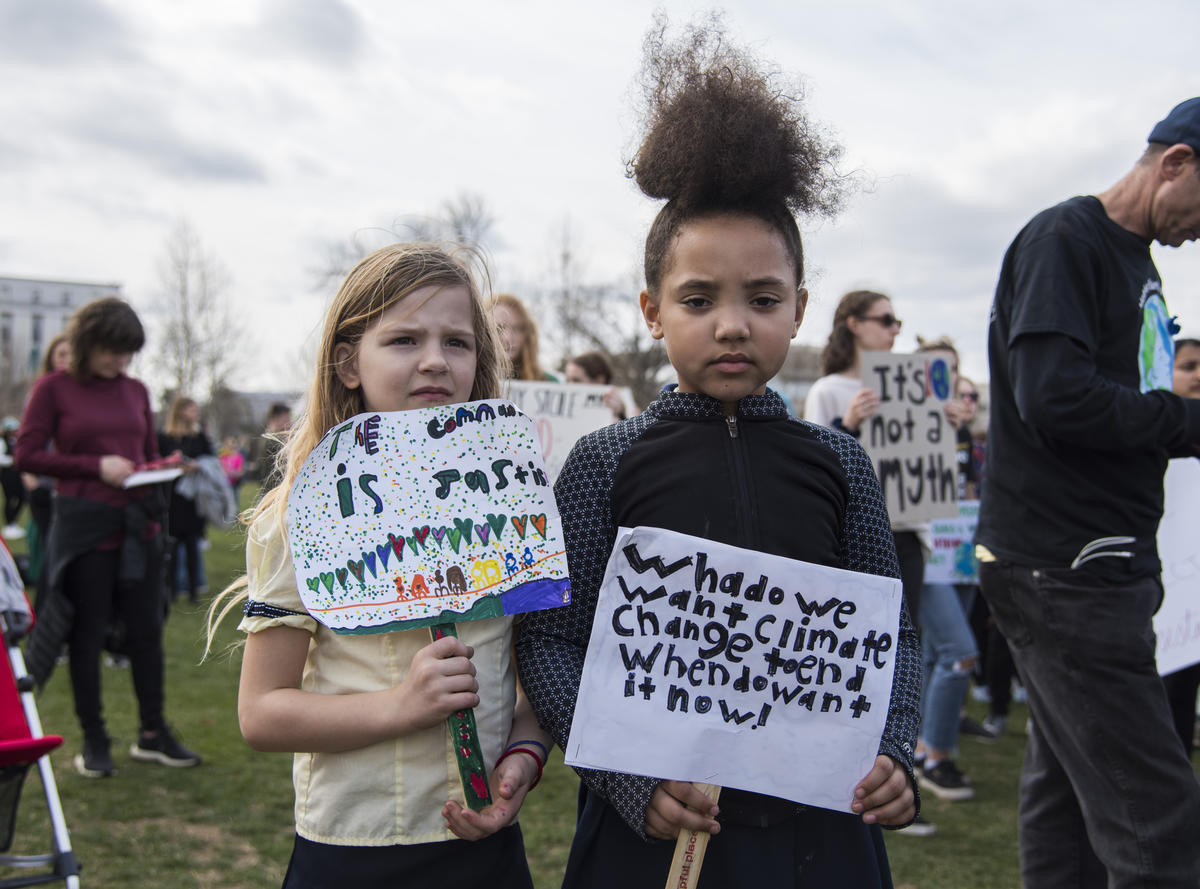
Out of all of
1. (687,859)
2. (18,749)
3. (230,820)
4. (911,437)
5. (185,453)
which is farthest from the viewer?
(185,453)

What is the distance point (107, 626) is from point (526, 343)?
2445mm

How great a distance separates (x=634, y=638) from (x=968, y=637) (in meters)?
3.67

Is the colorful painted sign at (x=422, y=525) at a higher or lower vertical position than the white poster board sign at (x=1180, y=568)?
higher

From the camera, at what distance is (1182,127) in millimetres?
2359

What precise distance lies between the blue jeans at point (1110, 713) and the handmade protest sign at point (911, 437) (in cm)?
178

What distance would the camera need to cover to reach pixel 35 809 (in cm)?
418

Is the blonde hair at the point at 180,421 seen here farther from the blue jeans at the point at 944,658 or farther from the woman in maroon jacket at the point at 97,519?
the blue jeans at the point at 944,658

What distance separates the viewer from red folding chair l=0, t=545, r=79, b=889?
2.81 metres

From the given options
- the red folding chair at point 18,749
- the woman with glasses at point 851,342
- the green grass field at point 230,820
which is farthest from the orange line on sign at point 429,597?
the woman with glasses at point 851,342

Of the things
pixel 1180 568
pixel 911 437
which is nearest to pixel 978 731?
pixel 911 437

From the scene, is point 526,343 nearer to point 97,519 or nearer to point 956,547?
point 97,519

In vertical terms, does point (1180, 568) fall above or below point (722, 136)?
below

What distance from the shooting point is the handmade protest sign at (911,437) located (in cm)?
434

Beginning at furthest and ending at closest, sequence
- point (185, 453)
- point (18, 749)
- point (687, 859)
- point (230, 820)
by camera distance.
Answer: point (185, 453) → point (230, 820) → point (18, 749) → point (687, 859)
